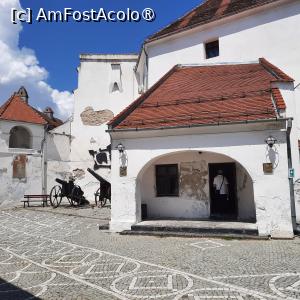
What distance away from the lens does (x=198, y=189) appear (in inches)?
462

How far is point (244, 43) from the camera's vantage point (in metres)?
14.8

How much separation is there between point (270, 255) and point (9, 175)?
644 inches

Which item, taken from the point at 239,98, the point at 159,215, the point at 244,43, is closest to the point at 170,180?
the point at 159,215

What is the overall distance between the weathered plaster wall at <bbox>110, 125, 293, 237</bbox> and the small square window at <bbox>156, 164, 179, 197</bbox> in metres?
1.62

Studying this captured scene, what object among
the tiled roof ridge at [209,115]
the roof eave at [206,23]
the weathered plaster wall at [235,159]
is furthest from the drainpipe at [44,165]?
the tiled roof ridge at [209,115]

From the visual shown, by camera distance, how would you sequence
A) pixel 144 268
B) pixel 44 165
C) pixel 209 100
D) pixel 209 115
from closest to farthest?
pixel 144 268
pixel 209 115
pixel 209 100
pixel 44 165

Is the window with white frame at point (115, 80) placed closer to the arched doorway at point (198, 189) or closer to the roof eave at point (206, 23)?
the roof eave at point (206, 23)

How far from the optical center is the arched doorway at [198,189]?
37.7ft

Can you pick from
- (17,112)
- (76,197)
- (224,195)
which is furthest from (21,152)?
(224,195)

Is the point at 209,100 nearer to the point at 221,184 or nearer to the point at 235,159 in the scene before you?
the point at 235,159

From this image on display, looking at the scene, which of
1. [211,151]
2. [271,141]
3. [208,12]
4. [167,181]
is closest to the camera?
[271,141]

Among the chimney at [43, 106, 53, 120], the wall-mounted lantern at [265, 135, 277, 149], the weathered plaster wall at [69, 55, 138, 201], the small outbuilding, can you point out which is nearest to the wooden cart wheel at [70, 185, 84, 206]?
the weathered plaster wall at [69, 55, 138, 201]

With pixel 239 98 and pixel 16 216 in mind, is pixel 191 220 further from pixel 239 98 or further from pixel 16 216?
pixel 16 216

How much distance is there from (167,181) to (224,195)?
6.93ft
